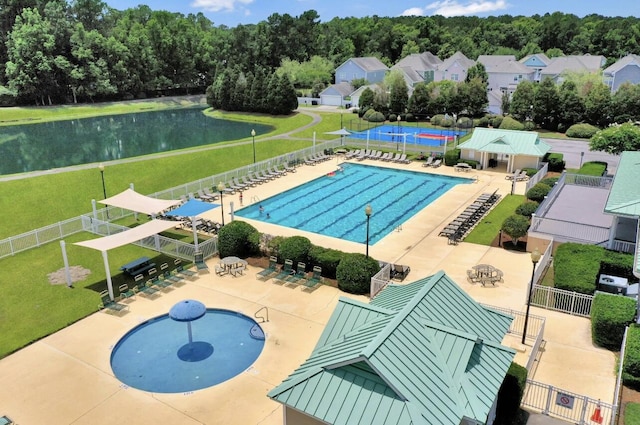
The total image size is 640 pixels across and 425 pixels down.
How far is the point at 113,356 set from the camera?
51.5ft

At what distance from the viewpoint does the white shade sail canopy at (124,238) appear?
64.1 feet

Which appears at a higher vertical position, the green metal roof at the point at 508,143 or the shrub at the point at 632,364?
the green metal roof at the point at 508,143

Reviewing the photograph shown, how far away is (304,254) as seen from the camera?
20.9m

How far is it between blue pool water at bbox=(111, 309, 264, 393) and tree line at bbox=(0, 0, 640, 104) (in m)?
64.2

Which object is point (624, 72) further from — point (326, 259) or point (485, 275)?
point (326, 259)

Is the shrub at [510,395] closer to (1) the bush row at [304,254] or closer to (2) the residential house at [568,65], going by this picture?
(1) the bush row at [304,254]

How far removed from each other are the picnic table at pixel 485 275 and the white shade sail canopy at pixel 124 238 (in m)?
14.0

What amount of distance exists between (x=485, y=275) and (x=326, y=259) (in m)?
6.73

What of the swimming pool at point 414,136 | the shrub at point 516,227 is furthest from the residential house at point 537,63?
the shrub at point 516,227

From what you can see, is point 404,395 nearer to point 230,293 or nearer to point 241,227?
point 230,293

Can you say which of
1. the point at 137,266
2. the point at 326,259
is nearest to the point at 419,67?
the point at 326,259

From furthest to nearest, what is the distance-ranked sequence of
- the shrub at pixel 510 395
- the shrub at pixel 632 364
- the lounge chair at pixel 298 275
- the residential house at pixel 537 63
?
the residential house at pixel 537 63 < the lounge chair at pixel 298 275 < the shrub at pixel 632 364 < the shrub at pixel 510 395

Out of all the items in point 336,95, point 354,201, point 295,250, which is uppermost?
point 336,95

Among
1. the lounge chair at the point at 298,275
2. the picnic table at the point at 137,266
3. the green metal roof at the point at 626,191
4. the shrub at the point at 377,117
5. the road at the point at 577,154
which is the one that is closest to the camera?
the green metal roof at the point at 626,191
